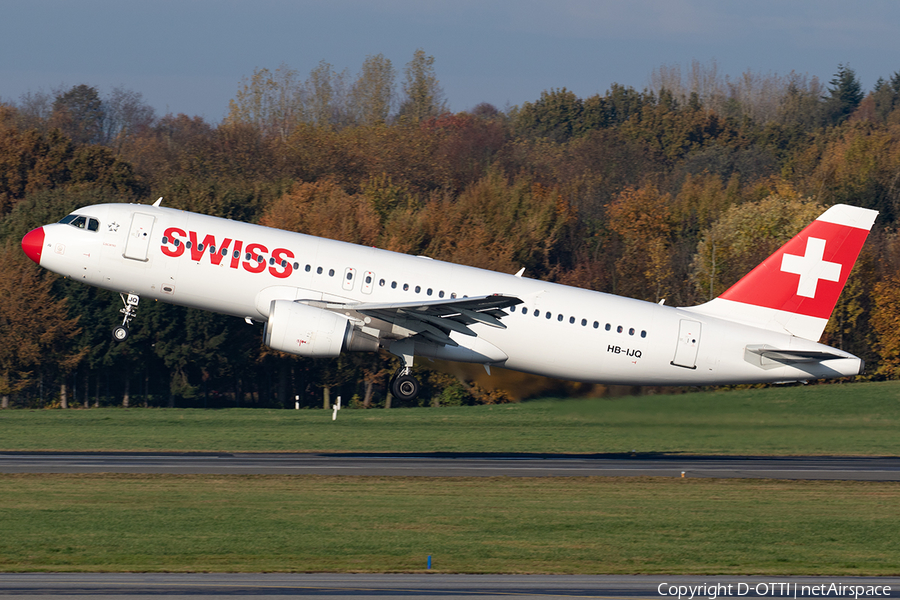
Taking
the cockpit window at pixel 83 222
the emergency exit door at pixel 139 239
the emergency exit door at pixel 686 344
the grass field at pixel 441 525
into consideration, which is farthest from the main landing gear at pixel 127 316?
the emergency exit door at pixel 686 344

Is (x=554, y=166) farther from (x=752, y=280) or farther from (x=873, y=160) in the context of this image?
(x=752, y=280)

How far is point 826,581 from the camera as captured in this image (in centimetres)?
1981

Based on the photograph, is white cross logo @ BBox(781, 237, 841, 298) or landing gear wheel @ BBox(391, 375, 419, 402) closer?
landing gear wheel @ BBox(391, 375, 419, 402)

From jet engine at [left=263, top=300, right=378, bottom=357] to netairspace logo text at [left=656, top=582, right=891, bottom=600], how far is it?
15.8 metres

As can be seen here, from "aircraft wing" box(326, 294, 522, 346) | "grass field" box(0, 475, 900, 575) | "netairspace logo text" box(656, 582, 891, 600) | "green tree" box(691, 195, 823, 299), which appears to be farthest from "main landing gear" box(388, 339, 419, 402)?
"green tree" box(691, 195, 823, 299)

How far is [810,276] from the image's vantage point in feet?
118

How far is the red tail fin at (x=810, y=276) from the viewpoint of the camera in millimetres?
35812

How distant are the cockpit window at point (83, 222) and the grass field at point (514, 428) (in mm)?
8136

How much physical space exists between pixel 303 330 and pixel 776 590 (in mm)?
17520

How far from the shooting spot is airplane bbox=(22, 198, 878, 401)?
108 feet

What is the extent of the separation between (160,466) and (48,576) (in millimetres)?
13013

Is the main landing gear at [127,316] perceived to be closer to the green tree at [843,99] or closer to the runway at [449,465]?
the runway at [449,465]

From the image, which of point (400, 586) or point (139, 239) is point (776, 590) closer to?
point (400, 586)

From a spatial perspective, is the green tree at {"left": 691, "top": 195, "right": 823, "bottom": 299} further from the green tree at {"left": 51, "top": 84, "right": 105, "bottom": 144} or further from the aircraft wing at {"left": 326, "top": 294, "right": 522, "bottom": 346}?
the green tree at {"left": 51, "top": 84, "right": 105, "bottom": 144}
